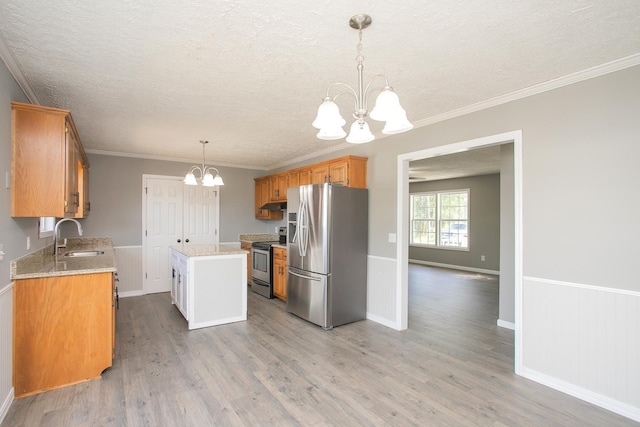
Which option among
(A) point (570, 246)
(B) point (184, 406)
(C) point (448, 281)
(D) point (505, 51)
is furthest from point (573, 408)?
(C) point (448, 281)

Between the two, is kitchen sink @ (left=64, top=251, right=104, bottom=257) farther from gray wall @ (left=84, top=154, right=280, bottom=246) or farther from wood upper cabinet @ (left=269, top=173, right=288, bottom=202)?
wood upper cabinet @ (left=269, top=173, right=288, bottom=202)

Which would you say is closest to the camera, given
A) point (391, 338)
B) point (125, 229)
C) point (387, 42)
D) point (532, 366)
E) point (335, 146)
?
point (387, 42)

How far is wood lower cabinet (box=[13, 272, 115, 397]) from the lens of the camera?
2430mm

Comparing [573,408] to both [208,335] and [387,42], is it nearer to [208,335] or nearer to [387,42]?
[387,42]

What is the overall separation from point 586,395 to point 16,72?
5.07 m

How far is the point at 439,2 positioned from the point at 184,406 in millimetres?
3086

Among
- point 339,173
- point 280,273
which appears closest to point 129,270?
point 280,273

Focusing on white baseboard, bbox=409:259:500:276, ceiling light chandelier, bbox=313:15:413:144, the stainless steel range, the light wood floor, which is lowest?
white baseboard, bbox=409:259:500:276

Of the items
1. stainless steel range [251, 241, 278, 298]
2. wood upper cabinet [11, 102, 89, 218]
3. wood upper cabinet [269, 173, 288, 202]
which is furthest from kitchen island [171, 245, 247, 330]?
wood upper cabinet [269, 173, 288, 202]

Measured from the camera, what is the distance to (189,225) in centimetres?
612

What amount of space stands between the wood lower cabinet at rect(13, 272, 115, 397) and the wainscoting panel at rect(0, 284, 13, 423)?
8 cm

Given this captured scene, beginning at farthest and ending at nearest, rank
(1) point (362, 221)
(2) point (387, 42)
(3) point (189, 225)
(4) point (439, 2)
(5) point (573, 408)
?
1. (3) point (189, 225)
2. (1) point (362, 221)
3. (5) point (573, 408)
4. (2) point (387, 42)
5. (4) point (439, 2)

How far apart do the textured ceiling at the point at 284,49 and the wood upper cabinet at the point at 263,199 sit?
313 centimetres

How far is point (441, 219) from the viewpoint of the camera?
9227mm
